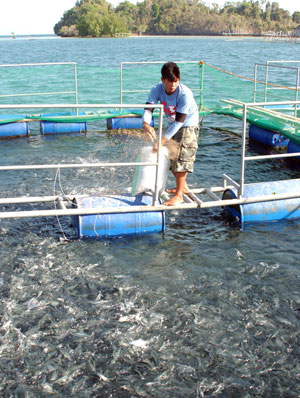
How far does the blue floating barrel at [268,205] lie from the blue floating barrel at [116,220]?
1243 mm

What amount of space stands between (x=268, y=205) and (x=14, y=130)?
826cm

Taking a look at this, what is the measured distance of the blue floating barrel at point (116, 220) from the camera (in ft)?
20.5

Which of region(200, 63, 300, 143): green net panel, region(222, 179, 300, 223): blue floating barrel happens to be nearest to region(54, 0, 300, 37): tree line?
region(200, 63, 300, 143): green net panel

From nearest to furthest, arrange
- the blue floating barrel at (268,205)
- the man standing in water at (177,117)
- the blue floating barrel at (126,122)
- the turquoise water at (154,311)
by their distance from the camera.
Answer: the turquoise water at (154,311)
the man standing in water at (177,117)
the blue floating barrel at (268,205)
the blue floating barrel at (126,122)

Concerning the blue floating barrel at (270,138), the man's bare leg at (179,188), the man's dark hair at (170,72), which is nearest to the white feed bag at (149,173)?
the man's bare leg at (179,188)

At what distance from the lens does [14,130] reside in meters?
12.8

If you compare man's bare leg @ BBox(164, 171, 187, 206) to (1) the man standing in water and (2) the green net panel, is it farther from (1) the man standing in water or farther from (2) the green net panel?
(2) the green net panel

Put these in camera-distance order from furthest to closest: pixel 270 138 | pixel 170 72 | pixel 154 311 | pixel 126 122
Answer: pixel 126 122
pixel 270 138
pixel 170 72
pixel 154 311

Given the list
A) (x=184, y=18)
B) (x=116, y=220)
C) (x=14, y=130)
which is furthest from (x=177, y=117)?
(x=184, y=18)

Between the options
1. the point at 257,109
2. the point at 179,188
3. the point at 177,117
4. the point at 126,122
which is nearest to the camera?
the point at 177,117

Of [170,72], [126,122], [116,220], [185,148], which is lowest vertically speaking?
[116,220]

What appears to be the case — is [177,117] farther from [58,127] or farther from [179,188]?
[58,127]

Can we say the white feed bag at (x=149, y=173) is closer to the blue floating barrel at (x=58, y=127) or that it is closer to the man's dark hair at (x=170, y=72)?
the man's dark hair at (x=170, y=72)

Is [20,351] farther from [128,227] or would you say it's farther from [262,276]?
[262,276]
